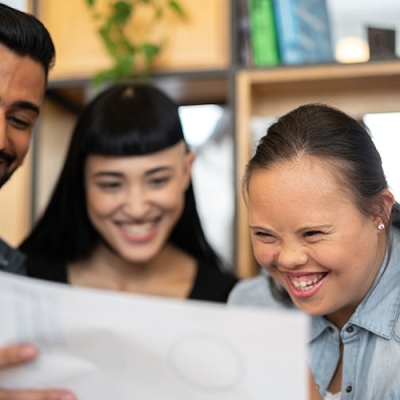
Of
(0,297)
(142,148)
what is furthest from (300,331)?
(142,148)

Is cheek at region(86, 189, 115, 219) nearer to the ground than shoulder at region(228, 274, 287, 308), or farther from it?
farther from it

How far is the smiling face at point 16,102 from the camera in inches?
46.4

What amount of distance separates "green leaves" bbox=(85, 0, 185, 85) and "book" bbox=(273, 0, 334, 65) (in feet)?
1.07

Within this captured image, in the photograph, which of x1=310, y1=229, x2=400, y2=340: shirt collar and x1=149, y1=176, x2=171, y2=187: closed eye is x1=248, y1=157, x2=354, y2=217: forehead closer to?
x1=310, y1=229, x2=400, y2=340: shirt collar

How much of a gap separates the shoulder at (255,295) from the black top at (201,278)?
228 mm

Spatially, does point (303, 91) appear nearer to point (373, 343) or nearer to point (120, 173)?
point (120, 173)

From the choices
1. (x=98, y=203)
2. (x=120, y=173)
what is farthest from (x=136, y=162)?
(x=98, y=203)

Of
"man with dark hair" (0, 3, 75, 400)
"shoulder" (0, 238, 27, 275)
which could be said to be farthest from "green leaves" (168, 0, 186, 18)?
"shoulder" (0, 238, 27, 275)

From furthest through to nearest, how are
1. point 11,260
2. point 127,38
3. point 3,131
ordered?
1. point 127,38
2. point 11,260
3. point 3,131

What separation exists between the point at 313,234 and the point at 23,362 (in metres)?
0.49

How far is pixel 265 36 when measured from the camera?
1.97 metres

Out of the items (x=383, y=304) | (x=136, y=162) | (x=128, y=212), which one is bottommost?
(x=383, y=304)

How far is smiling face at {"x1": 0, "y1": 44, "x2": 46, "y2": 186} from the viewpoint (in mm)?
1179

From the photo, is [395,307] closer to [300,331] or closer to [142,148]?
[300,331]
